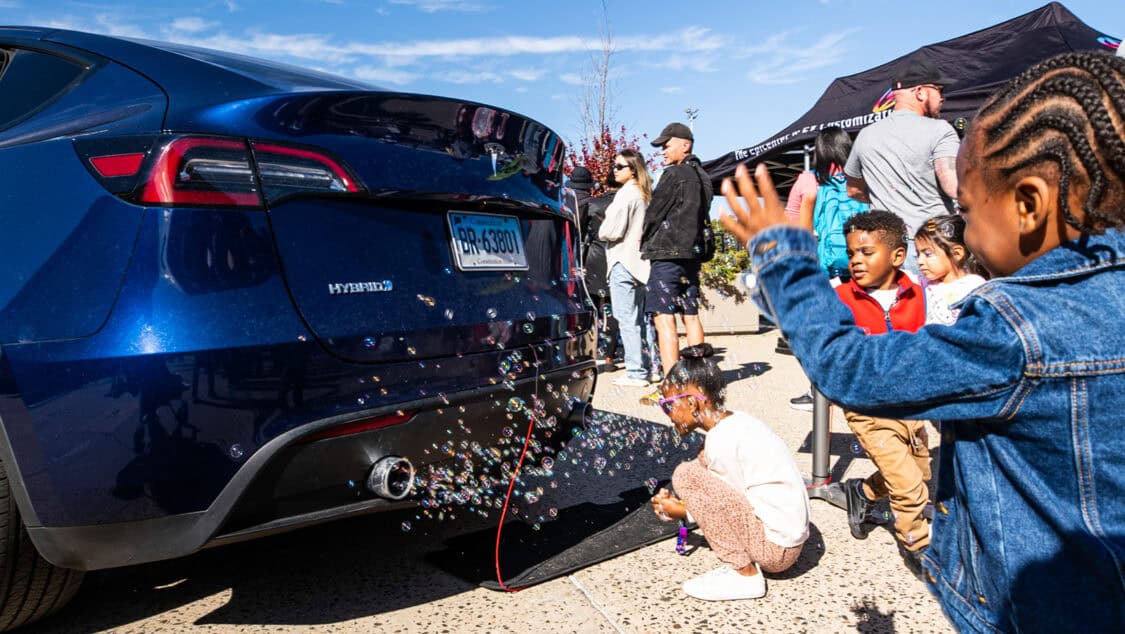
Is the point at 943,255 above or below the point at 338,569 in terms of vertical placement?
above

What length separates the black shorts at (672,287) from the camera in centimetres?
545

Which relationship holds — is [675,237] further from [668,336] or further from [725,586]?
[725,586]

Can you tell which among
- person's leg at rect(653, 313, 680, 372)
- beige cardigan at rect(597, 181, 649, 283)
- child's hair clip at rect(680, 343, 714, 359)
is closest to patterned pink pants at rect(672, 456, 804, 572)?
child's hair clip at rect(680, 343, 714, 359)

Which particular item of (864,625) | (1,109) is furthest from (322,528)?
(864,625)

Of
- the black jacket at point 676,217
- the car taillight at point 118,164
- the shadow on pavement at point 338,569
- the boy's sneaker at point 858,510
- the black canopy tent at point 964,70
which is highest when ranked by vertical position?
the black canopy tent at point 964,70

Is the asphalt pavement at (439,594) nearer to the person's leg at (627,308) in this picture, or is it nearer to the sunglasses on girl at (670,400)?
the sunglasses on girl at (670,400)

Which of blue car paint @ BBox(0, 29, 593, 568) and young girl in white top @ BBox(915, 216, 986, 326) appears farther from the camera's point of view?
young girl in white top @ BBox(915, 216, 986, 326)

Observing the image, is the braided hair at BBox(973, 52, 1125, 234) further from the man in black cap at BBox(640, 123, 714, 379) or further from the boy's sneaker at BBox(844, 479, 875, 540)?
the man in black cap at BBox(640, 123, 714, 379)

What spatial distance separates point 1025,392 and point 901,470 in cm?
195

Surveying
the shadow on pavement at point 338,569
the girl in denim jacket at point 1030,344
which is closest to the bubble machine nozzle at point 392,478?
the shadow on pavement at point 338,569

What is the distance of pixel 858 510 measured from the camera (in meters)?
3.12

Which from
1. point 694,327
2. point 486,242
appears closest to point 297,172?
point 486,242

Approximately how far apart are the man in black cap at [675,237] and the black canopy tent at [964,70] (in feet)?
6.20

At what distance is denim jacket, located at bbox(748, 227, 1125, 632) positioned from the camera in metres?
1.03
